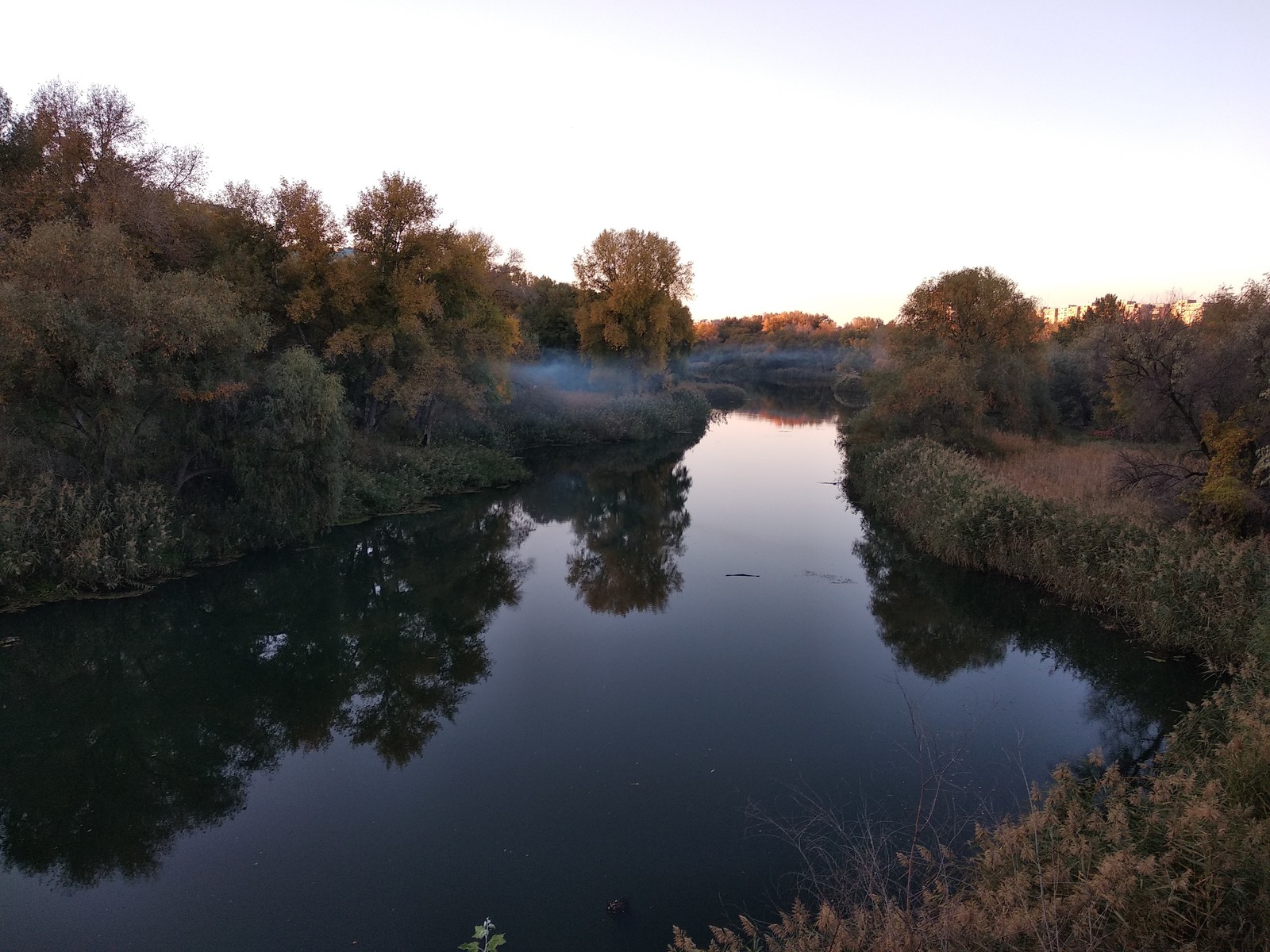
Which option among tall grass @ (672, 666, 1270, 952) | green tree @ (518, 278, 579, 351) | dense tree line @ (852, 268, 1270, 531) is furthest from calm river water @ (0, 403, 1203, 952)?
green tree @ (518, 278, 579, 351)

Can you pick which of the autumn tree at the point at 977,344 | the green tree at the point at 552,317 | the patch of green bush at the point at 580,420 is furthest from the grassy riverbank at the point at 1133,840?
the green tree at the point at 552,317

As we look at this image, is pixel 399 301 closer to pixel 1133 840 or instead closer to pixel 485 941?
pixel 485 941

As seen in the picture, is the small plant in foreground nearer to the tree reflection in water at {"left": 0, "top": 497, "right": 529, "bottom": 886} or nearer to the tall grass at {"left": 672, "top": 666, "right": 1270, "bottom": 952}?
the tall grass at {"left": 672, "top": 666, "right": 1270, "bottom": 952}

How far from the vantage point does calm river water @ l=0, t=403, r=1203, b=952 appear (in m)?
5.61

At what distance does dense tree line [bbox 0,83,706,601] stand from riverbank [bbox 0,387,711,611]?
40 mm

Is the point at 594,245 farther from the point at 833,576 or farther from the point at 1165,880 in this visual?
the point at 1165,880

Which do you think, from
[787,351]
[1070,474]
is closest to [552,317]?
[1070,474]

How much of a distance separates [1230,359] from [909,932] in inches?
537

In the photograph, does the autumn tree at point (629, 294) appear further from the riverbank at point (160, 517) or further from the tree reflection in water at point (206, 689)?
the tree reflection in water at point (206, 689)

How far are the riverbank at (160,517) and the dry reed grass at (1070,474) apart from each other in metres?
14.1

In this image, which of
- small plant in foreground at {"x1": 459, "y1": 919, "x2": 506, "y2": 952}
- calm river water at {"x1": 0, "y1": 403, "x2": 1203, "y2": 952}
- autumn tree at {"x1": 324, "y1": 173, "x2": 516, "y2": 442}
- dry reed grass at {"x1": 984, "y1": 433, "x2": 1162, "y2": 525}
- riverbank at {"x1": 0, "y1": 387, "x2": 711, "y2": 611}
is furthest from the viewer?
autumn tree at {"x1": 324, "y1": 173, "x2": 516, "y2": 442}

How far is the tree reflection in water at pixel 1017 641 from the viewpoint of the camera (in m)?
8.60

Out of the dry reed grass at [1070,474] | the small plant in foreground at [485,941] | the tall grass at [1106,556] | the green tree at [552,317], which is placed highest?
the green tree at [552,317]

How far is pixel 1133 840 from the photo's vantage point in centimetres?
448
